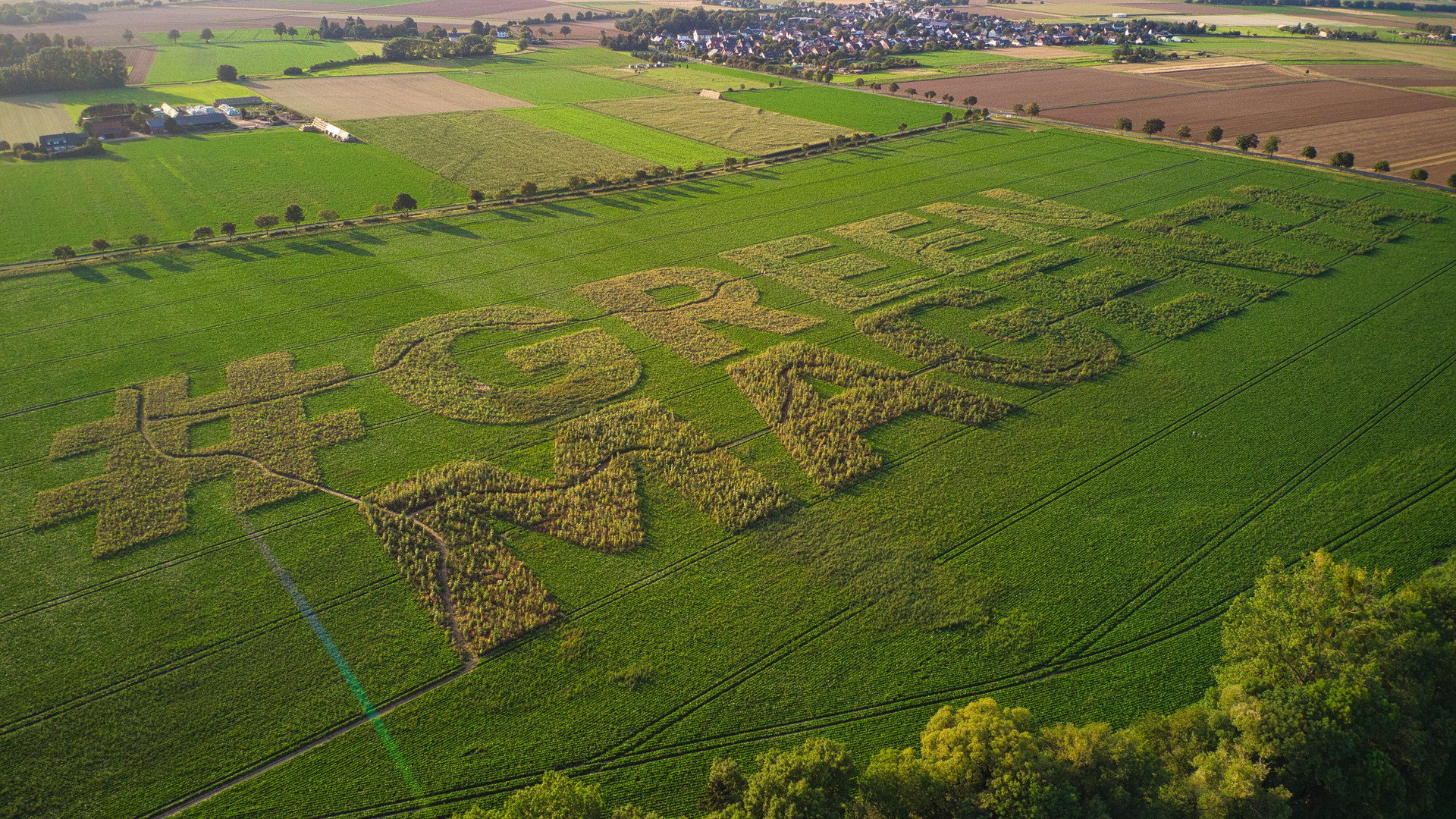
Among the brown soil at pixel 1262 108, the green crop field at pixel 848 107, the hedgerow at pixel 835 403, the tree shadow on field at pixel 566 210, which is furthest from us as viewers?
the green crop field at pixel 848 107

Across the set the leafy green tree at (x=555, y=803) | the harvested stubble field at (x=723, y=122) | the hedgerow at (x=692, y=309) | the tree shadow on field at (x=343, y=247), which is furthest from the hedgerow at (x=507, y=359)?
the harvested stubble field at (x=723, y=122)

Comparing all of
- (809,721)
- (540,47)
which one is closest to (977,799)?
(809,721)

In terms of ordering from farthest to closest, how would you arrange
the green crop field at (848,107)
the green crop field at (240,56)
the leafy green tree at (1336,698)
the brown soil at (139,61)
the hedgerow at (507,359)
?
the green crop field at (240,56) → the brown soil at (139,61) → the green crop field at (848,107) → the hedgerow at (507,359) → the leafy green tree at (1336,698)

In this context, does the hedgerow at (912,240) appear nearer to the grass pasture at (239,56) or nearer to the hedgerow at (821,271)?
the hedgerow at (821,271)

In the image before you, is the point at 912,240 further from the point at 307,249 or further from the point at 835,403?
the point at 307,249

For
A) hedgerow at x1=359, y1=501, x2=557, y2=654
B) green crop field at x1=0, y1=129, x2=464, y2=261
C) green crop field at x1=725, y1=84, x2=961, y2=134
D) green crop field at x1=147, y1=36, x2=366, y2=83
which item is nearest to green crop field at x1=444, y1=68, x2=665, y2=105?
green crop field at x1=725, y1=84, x2=961, y2=134

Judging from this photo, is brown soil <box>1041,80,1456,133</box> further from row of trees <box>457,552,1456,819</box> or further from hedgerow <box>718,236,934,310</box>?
row of trees <box>457,552,1456,819</box>
